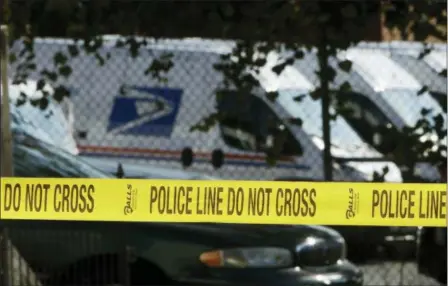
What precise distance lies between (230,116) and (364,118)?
3.44 ft

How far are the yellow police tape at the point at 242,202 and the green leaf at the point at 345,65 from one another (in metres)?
2.52

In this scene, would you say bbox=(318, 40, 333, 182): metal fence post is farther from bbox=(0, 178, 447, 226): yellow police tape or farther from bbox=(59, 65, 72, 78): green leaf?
bbox=(0, 178, 447, 226): yellow police tape

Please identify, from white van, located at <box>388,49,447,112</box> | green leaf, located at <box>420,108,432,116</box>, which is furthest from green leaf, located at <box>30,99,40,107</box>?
green leaf, located at <box>420,108,432,116</box>

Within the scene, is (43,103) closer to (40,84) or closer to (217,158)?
(40,84)

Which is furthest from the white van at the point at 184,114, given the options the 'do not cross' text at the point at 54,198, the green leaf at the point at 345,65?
the 'do not cross' text at the point at 54,198

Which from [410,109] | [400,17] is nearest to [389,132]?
[410,109]

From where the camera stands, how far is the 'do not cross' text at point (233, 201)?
5.76m

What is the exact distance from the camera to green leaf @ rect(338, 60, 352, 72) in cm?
823

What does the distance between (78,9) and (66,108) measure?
75cm

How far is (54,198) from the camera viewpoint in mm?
5867

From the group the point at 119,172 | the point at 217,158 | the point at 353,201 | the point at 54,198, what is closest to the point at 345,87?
the point at 217,158

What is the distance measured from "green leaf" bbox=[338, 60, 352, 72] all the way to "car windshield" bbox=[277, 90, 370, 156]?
1.07 feet

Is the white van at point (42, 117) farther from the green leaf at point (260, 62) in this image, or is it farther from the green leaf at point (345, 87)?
the green leaf at point (345, 87)

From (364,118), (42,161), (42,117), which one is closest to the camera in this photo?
(42,161)
